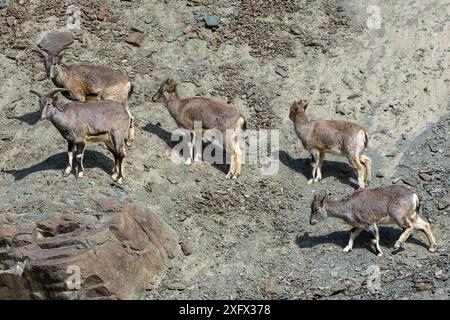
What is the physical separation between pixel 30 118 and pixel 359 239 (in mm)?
9942

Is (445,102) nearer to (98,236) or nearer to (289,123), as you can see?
(289,123)

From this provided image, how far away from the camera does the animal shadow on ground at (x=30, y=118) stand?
90.6 ft

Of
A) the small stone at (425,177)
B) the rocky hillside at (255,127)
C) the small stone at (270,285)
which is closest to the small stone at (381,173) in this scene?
the rocky hillside at (255,127)

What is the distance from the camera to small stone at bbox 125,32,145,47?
30297 mm

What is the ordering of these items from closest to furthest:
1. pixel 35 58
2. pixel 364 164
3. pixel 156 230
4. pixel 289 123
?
pixel 156 230
pixel 364 164
pixel 289 123
pixel 35 58

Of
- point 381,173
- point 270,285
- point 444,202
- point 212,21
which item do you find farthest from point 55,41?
point 444,202

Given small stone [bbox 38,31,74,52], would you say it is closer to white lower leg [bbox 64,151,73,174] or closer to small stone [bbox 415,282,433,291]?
white lower leg [bbox 64,151,73,174]

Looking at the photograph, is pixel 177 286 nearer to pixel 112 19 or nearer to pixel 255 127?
pixel 255 127

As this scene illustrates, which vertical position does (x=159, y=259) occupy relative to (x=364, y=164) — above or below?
below

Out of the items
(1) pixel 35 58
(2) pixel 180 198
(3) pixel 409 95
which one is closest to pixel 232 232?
(2) pixel 180 198

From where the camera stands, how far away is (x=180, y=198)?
24891 mm

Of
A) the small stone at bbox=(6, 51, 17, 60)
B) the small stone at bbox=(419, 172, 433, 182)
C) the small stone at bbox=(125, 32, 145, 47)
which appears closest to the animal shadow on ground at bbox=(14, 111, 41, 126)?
the small stone at bbox=(6, 51, 17, 60)

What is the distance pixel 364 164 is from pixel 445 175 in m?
1.99

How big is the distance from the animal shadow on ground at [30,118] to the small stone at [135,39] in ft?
12.9
